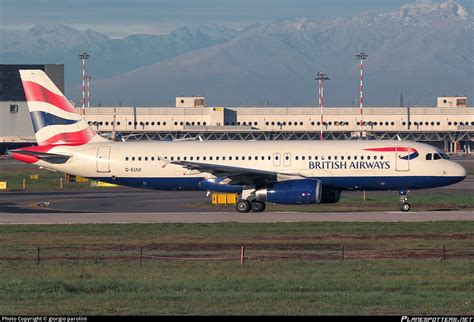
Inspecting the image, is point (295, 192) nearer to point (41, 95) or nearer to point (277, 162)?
point (277, 162)

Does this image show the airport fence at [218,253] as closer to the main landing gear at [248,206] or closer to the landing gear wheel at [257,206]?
the main landing gear at [248,206]

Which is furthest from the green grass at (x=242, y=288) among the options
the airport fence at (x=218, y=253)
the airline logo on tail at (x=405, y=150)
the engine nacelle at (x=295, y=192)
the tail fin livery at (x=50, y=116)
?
the tail fin livery at (x=50, y=116)

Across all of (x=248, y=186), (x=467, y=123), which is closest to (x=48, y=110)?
(x=248, y=186)

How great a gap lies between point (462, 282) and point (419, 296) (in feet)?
10.1

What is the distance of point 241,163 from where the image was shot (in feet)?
190

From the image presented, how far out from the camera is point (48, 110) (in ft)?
196

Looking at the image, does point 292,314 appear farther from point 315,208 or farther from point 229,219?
point 315,208

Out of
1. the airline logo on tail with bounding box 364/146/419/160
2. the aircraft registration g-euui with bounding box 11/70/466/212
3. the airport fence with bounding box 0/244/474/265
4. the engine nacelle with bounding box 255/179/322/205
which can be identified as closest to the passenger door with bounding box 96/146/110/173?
the aircraft registration g-euui with bounding box 11/70/466/212

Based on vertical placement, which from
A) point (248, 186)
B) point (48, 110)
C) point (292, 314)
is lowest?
point (292, 314)

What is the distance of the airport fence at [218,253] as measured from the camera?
36969 millimetres

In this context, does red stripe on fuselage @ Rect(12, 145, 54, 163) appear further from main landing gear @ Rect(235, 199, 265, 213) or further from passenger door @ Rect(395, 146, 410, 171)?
passenger door @ Rect(395, 146, 410, 171)

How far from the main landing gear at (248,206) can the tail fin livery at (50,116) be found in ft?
32.8

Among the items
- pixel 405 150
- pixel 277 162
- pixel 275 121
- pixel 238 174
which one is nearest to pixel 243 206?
pixel 238 174

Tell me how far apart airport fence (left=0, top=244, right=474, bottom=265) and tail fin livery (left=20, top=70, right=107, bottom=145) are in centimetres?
1867
